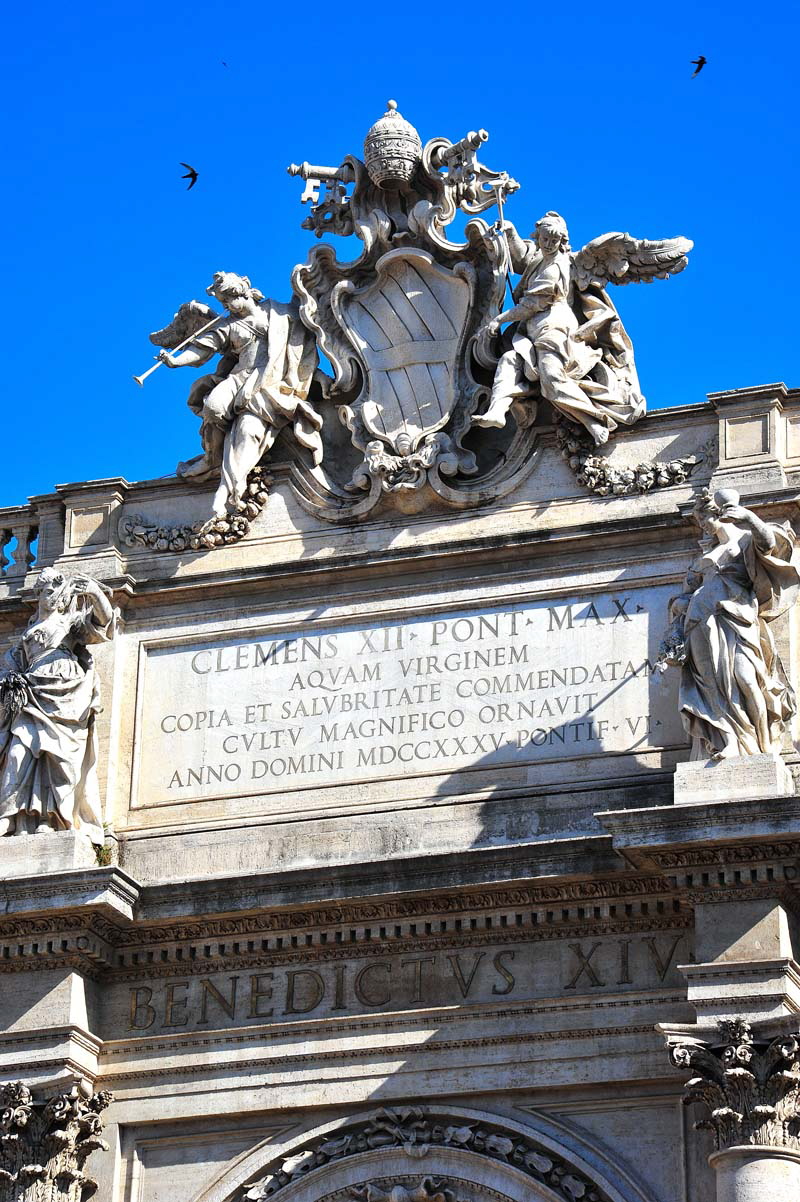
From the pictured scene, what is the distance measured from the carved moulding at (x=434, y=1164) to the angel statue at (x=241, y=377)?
16.8 feet

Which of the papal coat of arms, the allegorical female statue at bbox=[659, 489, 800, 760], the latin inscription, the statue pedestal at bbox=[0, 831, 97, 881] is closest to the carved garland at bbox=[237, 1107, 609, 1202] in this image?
the latin inscription

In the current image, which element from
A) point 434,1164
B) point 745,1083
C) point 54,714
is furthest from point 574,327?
point 434,1164

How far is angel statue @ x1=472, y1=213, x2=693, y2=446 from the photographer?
22.6 m

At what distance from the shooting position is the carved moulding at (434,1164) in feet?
66.9

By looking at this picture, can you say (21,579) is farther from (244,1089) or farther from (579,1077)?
(579,1077)

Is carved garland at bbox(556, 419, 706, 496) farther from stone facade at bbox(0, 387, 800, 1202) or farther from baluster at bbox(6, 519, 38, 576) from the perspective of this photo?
baluster at bbox(6, 519, 38, 576)

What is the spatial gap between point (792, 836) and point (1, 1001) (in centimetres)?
597

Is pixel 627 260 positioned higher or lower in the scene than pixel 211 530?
higher

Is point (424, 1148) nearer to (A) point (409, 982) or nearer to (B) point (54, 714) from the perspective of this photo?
(A) point (409, 982)

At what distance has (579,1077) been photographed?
20578 millimetres

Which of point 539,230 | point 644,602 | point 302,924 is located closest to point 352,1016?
point 302,924

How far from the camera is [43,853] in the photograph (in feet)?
72.1

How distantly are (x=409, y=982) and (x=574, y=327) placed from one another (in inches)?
205

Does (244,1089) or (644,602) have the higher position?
(644,602)
